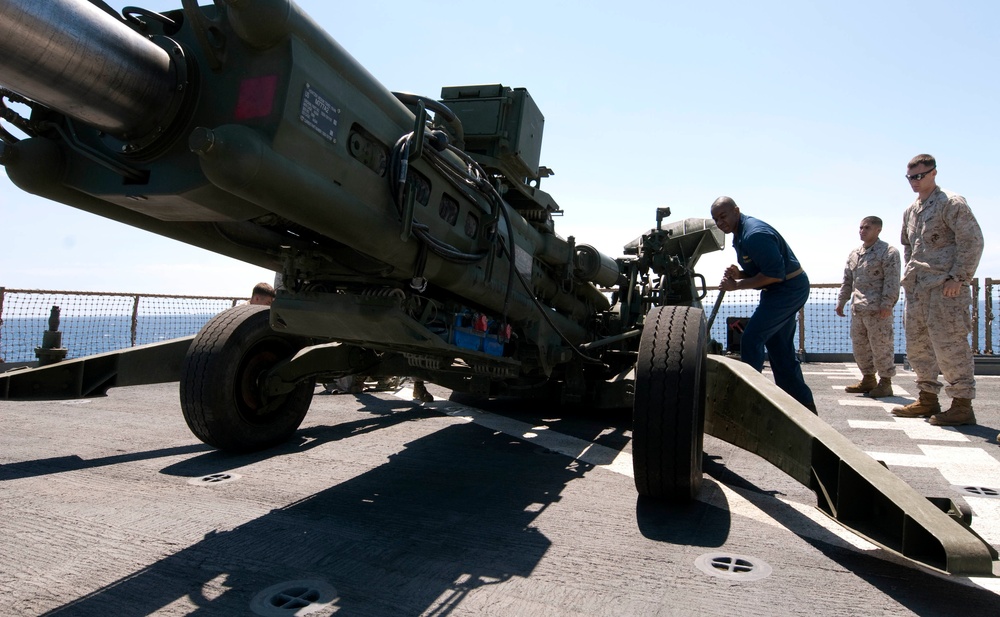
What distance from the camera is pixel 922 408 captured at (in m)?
5.54

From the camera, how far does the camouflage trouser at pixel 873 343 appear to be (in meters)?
7.02

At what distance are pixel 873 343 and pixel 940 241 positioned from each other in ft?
7.06

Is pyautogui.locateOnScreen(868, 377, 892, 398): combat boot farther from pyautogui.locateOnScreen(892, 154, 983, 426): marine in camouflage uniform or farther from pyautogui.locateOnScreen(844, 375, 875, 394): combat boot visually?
pyautogui.locateOnScreen(892, 154, 983, 426): marine in camouflage uniform

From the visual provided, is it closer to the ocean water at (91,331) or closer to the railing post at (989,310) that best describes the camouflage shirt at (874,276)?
the railing post at (989,310)

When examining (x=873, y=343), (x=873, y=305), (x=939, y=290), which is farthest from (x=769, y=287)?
(x=873, y=305)

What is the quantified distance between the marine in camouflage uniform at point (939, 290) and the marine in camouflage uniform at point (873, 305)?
57.8 inches

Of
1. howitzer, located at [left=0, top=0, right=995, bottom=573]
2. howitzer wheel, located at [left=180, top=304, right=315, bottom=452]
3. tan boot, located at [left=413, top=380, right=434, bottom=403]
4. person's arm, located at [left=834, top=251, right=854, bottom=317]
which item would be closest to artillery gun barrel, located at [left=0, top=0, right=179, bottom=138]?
howitzer, located at [left=0, top=0, right=995, bottom=573]

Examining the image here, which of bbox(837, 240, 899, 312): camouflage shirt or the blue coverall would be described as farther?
bbox(837, 240, 899, 312): camouflage shirt

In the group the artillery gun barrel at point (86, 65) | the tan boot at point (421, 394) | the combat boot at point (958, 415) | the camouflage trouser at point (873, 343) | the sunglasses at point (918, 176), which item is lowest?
the tan boot at point (421, 394)

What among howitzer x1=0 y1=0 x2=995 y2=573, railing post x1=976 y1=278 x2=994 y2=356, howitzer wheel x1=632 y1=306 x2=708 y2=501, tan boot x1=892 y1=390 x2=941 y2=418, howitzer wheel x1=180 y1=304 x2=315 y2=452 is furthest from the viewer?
railing post x1=976 y1=278 x2=994 y2=356

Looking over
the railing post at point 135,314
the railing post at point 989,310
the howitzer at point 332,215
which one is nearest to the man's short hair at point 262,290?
the howitzer at point 332,215

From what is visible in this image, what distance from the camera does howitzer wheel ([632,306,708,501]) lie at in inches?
118

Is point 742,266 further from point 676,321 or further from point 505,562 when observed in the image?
point 505,562

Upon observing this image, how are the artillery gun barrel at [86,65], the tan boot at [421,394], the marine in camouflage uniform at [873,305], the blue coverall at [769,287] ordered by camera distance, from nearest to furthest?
the artillery gun barrel at [86,65] → the blue coverall at [769,287] → the tan boot at [421,394] → the marine in camouflage uniform at [873,305]
